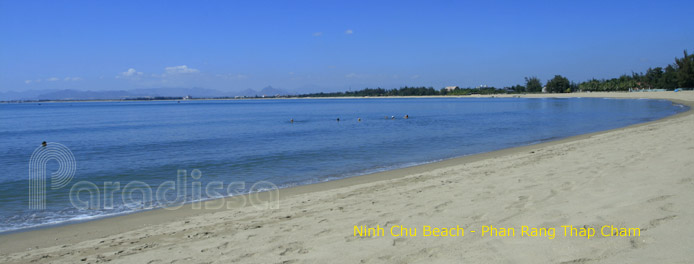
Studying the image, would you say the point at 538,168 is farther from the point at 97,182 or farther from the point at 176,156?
the point at 176,156

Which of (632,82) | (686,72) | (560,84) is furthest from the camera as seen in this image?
(560,84)

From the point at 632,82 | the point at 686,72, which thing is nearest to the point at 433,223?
the point at 686,72

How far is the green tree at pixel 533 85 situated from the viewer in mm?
167625

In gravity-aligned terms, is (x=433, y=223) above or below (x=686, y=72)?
below

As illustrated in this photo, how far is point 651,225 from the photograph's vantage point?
15.7 feet

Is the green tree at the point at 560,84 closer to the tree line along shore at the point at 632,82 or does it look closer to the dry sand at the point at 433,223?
the tree line along shore at the point at 632,82

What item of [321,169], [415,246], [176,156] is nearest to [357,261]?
[415,246]

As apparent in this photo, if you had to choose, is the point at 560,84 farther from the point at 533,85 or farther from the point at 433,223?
the point at 433,223

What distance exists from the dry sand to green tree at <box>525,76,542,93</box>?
171 metres

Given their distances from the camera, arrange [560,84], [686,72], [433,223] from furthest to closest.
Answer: [560,84], [686,72], [433,223]

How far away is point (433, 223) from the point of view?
5.75 metres

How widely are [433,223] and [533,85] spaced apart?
17960 cm

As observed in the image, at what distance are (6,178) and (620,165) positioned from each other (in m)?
17.3

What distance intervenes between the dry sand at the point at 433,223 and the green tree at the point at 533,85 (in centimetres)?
17148
